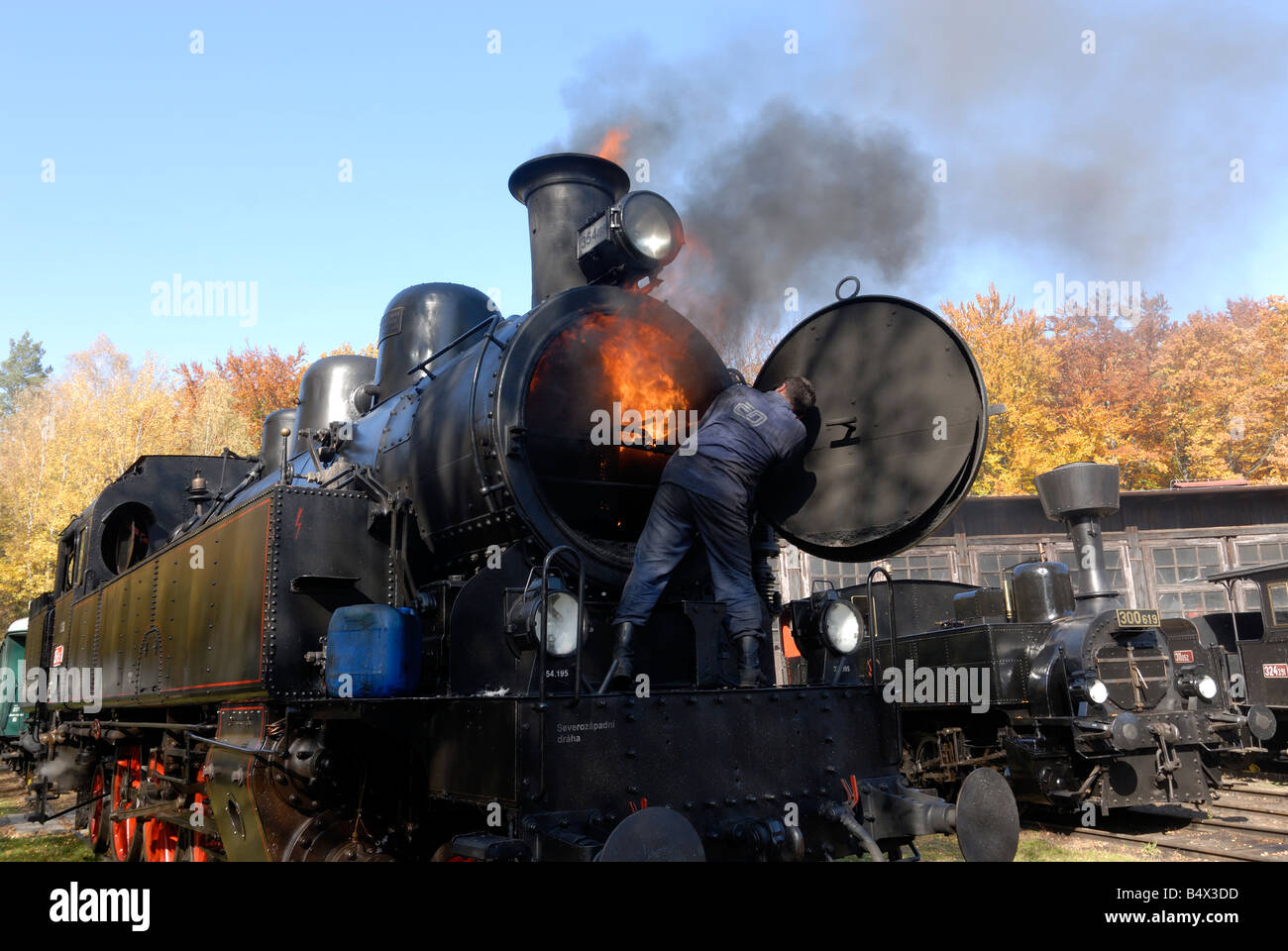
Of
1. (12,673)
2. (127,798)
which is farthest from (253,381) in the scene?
(127,798)

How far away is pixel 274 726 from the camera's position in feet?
14.2

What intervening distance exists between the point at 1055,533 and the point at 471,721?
18.3m

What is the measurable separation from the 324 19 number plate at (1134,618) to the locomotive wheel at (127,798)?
30.1 ft

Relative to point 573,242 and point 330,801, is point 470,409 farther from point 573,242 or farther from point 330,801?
point 330,801

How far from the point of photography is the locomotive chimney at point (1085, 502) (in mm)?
10422

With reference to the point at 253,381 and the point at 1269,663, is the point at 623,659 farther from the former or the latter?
the point at 253,381

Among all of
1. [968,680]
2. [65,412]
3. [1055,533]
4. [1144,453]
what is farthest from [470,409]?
[65,412]

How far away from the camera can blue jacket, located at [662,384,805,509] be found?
425 cm

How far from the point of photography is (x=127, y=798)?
26.0ft

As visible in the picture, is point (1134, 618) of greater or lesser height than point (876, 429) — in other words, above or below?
below

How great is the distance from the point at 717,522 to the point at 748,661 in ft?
2.12

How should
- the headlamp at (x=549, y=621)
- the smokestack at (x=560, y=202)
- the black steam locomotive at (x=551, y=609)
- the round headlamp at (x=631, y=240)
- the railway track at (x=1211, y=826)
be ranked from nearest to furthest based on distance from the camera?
the black steam locomotive at (x=551, y=609)
the headlamp at (x=549, y=621)
the round headlamp at (x=631, y=240)
the smokestack at (x=560, y=202)
the railway track at (x=1211, y=826)

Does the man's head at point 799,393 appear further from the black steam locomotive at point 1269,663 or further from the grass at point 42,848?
the black steam locomotive at point 1269,663

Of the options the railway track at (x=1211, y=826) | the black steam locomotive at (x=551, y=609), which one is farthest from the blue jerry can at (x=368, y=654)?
the railway track at (x=1211, y=826)
